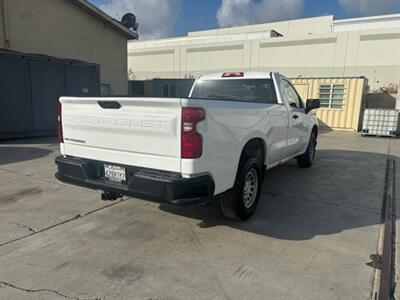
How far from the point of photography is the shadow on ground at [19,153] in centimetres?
793

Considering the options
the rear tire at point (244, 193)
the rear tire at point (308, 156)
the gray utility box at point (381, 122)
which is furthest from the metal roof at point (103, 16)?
the rear tire at point (244, 193)

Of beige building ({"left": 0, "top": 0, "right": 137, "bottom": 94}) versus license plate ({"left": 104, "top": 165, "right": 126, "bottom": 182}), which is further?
beige building ({"left": 0, "top": 0, "right": 137, "bottom": 94})

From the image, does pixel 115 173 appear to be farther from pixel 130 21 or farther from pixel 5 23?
pixel 130 21

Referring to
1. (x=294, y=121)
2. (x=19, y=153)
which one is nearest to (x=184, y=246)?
(x=294, y=121)

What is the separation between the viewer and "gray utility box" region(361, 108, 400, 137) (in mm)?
14680

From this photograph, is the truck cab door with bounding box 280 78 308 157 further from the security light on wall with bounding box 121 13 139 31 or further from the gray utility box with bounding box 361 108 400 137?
the security light on wall with bounding box 121 13 139 31

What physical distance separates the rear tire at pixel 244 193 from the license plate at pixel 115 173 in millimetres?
1128

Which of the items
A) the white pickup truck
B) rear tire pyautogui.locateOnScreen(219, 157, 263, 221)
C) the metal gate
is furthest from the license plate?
the metal gate

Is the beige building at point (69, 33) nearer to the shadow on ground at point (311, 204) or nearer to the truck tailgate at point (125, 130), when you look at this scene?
the truck tailgate at point (125, 130)

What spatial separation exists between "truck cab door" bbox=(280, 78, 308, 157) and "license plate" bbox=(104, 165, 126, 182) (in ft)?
10.1

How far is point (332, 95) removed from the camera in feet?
56.6

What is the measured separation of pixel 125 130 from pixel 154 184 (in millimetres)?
686

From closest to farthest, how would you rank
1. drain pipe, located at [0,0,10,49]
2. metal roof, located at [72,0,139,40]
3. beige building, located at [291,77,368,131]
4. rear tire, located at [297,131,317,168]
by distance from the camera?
rear tire, located at [297,131,317,168], drain pipe, located at [0,0,10,49], metal roof, located at [72,0,139,40], beige building, located at [291,77,368,131]

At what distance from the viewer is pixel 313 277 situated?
3088 mm
